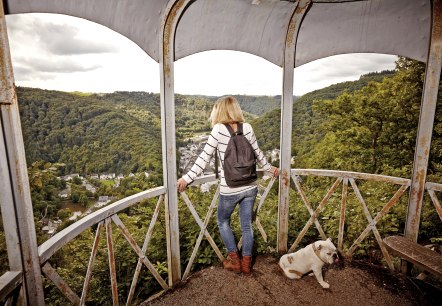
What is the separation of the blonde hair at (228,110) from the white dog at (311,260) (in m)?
1.83

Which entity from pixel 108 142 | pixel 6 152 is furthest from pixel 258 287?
pixel 108 142

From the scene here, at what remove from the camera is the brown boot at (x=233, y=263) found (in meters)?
3.47

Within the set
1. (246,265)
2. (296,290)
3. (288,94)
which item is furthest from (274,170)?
(296,290)

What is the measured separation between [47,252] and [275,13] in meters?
3.65

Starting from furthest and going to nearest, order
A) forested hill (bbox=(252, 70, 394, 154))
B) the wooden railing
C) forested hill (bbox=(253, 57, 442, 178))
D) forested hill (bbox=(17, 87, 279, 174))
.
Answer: forested hill (bbox=(252, 70, 394, 154)) < forested hill (bbox=(253, 57, 442, 178)) < forested hill (bbox=(17, 87, 279, 174)) < the wooden railing

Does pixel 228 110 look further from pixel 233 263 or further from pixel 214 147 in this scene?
pixel 233 263

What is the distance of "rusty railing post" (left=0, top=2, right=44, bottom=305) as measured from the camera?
1634mm

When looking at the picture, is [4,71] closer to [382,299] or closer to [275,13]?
[275,13]

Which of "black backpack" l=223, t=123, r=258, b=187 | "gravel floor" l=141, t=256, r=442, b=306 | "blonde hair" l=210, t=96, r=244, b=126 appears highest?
"blonde hair" l=210, t=96, r=244, b=126

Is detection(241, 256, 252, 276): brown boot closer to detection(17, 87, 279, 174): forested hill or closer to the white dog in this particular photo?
the white dog

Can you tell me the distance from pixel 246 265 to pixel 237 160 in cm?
153

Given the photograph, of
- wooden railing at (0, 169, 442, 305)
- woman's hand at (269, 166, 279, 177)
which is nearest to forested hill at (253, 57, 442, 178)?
woman's hand at (269, 166, 279, 177)

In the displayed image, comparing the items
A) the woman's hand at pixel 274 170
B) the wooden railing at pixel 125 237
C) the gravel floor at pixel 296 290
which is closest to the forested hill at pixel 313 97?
the woman's hand at pixel 274 170

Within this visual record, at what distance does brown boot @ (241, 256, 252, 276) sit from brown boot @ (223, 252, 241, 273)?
5 cm
